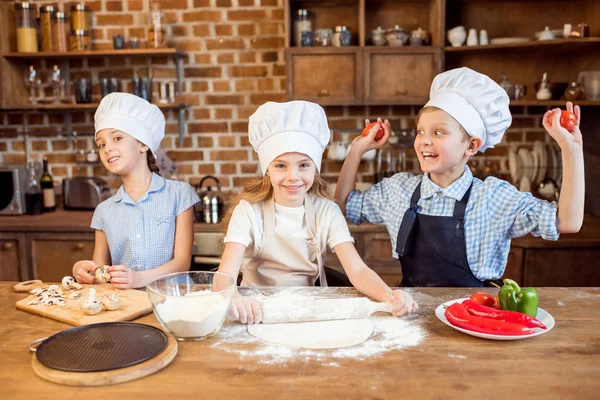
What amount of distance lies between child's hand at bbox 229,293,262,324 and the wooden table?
47mm

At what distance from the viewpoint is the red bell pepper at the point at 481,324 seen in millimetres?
1276

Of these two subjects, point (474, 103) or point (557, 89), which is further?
point (557, 89)

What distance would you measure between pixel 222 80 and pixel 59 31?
0.94 m

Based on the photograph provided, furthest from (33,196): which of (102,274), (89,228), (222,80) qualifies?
(102,274)

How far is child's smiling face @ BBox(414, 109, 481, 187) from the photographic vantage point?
5.97 ft

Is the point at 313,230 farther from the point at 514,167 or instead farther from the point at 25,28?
the point at 25,28

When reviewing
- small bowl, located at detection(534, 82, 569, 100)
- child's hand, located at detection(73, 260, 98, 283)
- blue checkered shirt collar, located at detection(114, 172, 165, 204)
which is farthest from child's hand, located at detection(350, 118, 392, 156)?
small bowl, located at detection(534, 82, 569, 100)

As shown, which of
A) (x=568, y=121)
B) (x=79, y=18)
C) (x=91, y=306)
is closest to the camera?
(x=91, y=306)

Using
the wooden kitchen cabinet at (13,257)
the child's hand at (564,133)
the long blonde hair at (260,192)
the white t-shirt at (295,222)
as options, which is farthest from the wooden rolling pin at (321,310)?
the wooden kitchen cabinet at (13,257)

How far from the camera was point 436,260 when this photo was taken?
1916 mm

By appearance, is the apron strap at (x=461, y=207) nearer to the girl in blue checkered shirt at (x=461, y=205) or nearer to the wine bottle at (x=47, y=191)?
the girl in blue checkered shirt at (x=461, y=205)

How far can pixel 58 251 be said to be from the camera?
10.3 ft

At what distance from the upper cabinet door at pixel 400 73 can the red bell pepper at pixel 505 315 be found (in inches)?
78.8

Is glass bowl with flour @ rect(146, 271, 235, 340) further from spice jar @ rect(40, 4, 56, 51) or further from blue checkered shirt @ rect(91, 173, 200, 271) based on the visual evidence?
spice jar @ rect(40, 4, 56, 51)
